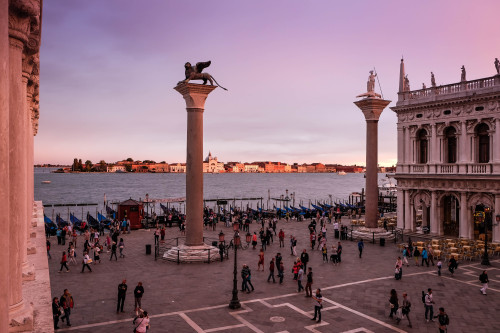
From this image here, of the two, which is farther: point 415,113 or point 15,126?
point 415,113

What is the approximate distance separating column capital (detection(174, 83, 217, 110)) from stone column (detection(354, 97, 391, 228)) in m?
14.4

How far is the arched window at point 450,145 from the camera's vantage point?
3484 cm

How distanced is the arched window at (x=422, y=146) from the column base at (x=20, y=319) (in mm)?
35361

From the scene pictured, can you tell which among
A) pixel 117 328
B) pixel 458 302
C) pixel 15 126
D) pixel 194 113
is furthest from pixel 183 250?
pixel 15 126

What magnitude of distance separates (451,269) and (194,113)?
656 inches

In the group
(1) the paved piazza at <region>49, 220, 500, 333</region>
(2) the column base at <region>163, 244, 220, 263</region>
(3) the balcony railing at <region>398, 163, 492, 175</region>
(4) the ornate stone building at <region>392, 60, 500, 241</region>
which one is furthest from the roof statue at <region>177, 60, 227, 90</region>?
(3) the balcony railing at <region>398, 163, 492, 175</region>

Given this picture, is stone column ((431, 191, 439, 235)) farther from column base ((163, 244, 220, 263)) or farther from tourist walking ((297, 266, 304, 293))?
tourist walking ((297, 266, 304, 293))

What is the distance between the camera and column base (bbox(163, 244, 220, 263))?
955 inches

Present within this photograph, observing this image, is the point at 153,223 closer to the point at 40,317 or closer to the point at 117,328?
the point at 117,328

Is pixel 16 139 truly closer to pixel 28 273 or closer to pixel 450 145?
pixel 28 273

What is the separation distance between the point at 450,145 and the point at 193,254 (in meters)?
24.3

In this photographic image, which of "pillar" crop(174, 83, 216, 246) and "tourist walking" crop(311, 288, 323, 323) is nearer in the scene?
"tourist walking" crop(311, 288, 323, 323)

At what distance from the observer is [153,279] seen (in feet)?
67.5

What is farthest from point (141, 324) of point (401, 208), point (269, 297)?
point (401, 208)
